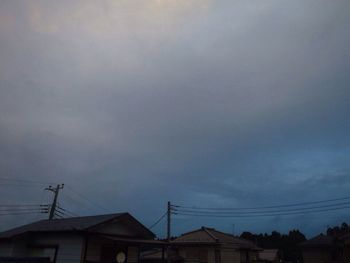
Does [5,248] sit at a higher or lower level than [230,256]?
lower

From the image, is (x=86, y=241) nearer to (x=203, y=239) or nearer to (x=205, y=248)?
(x=205, y=248)

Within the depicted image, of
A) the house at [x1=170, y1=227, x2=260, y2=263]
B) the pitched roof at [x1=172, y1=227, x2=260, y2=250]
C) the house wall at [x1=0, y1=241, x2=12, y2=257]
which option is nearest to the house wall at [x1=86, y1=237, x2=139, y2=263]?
the house wall at [x1=0, y1=241, x2=12, y2=257]

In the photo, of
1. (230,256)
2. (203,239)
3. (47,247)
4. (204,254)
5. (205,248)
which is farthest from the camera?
(230,256)

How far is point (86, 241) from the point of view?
Answer: 71.1ft

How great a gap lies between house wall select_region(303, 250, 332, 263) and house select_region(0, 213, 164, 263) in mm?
35070

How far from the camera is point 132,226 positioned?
25938 mm

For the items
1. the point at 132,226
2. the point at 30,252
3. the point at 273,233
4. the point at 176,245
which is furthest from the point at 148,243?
the point at 273,233

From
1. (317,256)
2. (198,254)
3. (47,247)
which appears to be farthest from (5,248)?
(317,256)

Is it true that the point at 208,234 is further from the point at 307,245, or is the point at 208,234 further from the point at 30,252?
the point at 30,252

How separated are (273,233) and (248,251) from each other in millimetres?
50691

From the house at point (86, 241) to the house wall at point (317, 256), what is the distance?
115ft

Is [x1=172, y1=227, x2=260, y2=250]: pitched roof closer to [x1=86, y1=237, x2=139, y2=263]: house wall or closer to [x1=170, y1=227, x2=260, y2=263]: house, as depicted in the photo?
[x1=170, y1=227, x2=260, y2=263]: house

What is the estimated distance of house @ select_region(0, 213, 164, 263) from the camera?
71.6 feet

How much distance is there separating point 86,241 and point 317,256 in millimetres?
41829
